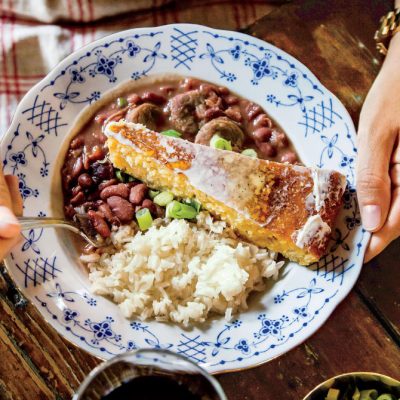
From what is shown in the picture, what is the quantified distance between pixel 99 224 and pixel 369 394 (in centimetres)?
158

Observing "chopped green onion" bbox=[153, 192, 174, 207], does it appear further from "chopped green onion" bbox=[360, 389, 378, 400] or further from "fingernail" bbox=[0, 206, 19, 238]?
"chopped green onion" bbox=[360, 389, 378, 400]

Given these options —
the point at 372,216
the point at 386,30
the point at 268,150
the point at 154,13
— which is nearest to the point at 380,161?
the point at 372,216

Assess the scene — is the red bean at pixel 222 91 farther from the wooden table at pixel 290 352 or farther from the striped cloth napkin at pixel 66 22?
the wooden table at pixel 290 352

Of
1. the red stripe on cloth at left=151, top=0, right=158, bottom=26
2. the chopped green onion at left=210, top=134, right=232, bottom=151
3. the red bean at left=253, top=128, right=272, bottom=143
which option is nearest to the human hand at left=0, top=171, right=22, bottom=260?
the chopped green onion at left=210, top=134, right=232, bottom=151

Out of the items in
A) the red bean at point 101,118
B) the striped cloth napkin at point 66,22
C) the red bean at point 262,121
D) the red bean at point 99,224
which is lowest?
the red bean at point 99,224

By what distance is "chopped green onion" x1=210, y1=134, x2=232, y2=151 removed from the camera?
Answer: 3.40 m

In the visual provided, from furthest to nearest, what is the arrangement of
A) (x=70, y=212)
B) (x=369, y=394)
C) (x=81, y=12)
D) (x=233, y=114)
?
1. (x=81, y=12)
2. (x=233, y=114)
3. (x=70, y=212)
4. (x=369, y=394)

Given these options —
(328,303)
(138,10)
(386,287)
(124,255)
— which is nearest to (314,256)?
(328,303)

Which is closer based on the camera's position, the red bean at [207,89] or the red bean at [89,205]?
the red bean at [89,205]

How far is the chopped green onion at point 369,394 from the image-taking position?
2.71 m

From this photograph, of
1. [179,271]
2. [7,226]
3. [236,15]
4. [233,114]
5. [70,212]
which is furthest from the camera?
[236,15]

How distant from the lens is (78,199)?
133 inches

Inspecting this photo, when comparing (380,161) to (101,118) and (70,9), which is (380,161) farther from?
(70,9)

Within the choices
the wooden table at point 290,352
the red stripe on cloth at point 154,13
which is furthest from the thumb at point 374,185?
the red stripe on cloth at point 154,13
